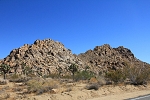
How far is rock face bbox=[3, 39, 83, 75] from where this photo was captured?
11088 cm

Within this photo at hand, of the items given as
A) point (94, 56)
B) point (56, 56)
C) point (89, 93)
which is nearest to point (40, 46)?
point (56, 56)

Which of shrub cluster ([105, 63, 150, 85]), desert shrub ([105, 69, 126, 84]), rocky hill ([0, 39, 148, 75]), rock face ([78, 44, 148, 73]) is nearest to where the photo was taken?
shrub cluster ([105, 63, 150, 85])

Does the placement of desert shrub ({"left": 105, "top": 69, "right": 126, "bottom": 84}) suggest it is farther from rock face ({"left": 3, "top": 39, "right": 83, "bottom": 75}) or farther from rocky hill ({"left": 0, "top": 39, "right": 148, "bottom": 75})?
rock face ({"left": 3, "top": 39, "right": 83, "bottom": 75})

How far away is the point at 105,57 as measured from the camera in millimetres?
153750

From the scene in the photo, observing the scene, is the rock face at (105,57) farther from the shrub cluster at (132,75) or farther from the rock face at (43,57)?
the shrub cluster at (132,75)

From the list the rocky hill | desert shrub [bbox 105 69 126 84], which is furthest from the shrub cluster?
the rocky hill

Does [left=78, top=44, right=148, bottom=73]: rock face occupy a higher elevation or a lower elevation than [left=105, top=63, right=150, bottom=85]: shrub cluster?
higher

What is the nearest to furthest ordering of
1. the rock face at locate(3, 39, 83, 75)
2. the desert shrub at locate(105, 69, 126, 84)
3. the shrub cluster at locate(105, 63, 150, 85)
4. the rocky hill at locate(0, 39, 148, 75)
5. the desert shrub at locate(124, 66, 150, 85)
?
the desert shrub at locate(124, 66, 150, 85) < the shrub cluster at locate(105, 63, 150, 85) < the desert shrub at locate(105, 69, 126, 84) < the rock face at locate(3, 39, 83, 75) < the rocky hill at locate(0, 39, 148, 75)

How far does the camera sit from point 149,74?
29.3 meters

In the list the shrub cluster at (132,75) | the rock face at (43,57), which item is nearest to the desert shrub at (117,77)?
the shrub cluster at (132,75)

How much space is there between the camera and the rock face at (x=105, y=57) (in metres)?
140

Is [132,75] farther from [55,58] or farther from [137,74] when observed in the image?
[55,58]

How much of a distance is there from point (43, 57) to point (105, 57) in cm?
5132

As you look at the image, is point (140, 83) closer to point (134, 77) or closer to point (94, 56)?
point (134, 77)
